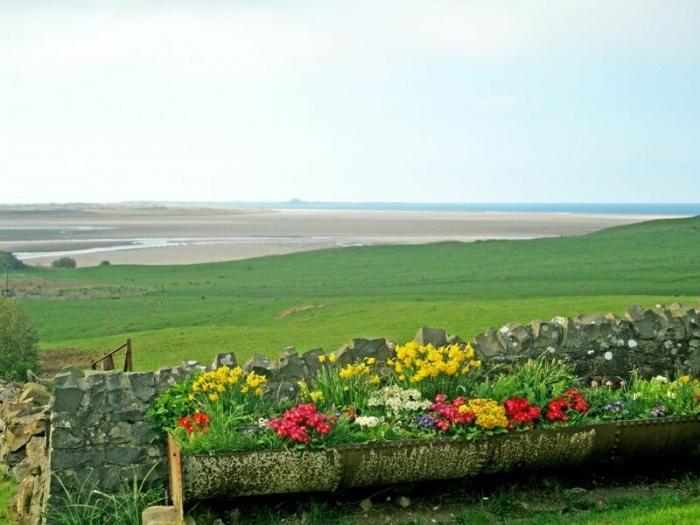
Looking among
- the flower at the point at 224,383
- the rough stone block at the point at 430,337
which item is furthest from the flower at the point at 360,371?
the flower at the point at 224,383

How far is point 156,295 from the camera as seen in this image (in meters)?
52.5

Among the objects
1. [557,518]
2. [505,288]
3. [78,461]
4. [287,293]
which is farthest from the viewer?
[287,293]

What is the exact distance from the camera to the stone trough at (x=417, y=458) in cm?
1063

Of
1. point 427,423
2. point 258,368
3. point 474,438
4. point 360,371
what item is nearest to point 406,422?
point 427,423

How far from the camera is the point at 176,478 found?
10820mm

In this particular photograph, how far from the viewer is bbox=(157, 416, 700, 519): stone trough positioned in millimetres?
10633

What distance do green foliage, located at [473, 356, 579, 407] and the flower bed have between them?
2 cm

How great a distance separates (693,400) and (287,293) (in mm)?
41416

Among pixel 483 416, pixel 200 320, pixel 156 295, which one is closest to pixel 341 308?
pixel 200 320

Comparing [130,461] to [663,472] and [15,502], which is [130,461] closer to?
[15,502]

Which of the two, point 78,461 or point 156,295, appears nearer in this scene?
point 78,461

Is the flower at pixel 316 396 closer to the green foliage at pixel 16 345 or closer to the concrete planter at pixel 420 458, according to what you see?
the concrete planter at pixel 420 458

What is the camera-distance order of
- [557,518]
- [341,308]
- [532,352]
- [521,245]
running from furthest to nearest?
[521,245]
[341,308]
[532,352]
[557,518]

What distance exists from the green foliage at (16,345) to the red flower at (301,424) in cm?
1735
